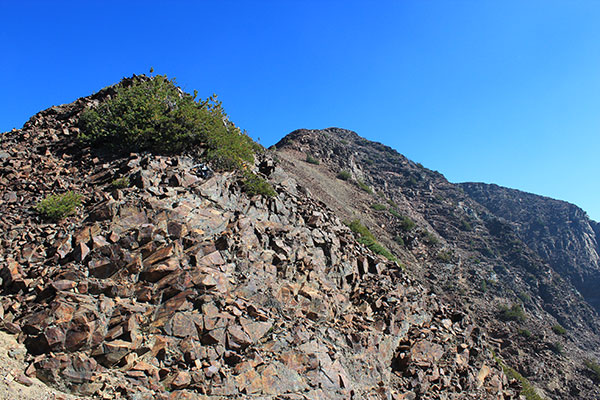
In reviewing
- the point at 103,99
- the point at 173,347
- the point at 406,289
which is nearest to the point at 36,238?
the point at 173,347

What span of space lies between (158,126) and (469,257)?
34055 mm

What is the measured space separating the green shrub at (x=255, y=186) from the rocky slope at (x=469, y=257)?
681 inches

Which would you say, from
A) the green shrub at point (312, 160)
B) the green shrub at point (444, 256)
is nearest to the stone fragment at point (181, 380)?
the green shrub at point (444, 256)

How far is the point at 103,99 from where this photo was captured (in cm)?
1459

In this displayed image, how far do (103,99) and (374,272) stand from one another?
40.7 ft

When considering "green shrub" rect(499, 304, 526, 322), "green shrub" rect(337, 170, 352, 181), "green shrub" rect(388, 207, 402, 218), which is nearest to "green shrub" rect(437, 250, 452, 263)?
"green shrub" rect(388, 207, 402, 218)

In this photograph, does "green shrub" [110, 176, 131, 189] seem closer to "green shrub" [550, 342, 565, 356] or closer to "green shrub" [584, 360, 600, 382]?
"green shrub" [550, 342, 565, 356]

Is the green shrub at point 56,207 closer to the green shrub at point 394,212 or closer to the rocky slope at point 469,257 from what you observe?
the rocky slope at point 469,257

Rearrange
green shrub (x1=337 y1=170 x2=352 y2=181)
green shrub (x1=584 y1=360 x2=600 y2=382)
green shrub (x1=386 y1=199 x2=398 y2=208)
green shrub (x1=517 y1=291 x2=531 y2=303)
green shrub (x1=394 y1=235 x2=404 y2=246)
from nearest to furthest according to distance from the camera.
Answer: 1. green shrub (x1=584 y1=360 x2=600 y2=382)
2. green shrub (x1=394 y1=235 x2=404 y2=246)
3. green shrub (x1=517 y1=291 x2=531 y2=303)
4. green shrub (x1=386 y1=199 x2=398 y2=208)
5. green shrub (x1=337 y1=170 x2=352 y2=181)

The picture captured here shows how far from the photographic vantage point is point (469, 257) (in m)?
37.4

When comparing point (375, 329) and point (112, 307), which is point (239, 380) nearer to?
point (112, 307)

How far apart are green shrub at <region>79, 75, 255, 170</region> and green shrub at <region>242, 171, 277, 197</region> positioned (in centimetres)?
62

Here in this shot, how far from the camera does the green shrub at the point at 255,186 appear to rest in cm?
1251

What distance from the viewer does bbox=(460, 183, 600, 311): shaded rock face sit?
2063 inches
